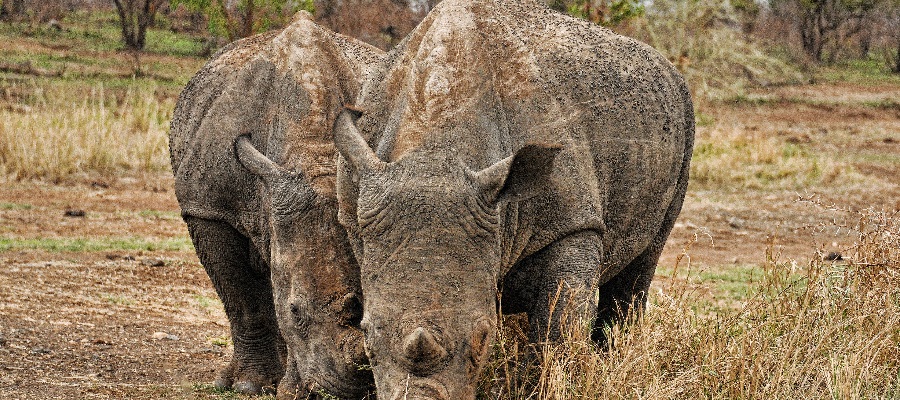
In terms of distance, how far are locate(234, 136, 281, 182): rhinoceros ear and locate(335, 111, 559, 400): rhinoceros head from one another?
3.47ft

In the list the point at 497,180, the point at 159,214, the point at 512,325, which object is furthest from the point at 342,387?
the point at 159,214

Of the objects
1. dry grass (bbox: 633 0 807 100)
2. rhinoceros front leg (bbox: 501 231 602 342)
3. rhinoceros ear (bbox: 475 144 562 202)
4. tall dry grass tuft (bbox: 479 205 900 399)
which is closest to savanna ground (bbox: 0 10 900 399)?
tall dry grass tuft (bbox: 479 205 900 399)

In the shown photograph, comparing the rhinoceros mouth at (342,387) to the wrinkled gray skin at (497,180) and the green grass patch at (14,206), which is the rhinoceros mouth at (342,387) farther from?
the green grass patch at (14,206)

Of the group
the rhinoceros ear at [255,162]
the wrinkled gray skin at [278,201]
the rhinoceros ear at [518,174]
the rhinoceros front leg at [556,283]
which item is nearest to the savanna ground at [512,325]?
the rhinoceros front leg at [556,283]

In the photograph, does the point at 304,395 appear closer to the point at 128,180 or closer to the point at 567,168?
the point at 567,168

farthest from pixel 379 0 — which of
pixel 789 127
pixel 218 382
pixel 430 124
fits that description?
pixel 430 124

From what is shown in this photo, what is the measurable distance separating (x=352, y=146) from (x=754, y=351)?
2155 millimetres

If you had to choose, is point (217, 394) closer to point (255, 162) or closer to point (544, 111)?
point (255, 162)

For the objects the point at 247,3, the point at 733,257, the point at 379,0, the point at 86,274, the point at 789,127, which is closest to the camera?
the point at 86,274

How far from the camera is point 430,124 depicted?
18.2 ft

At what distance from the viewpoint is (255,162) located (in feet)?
21.2

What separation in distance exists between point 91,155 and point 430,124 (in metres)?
11.3

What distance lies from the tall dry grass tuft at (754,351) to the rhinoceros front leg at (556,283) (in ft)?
0.35

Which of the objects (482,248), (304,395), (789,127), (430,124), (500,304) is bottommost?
(789,127)
